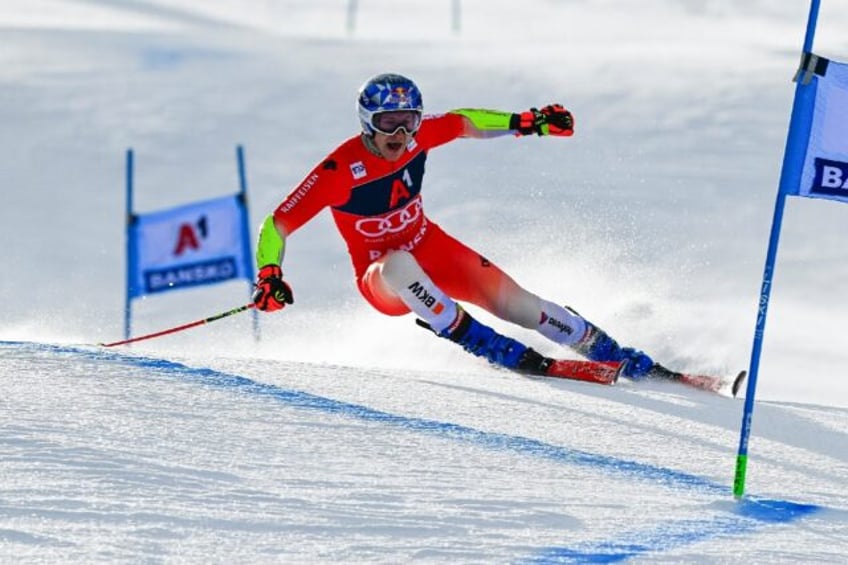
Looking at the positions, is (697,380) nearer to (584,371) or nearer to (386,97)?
(584,371)

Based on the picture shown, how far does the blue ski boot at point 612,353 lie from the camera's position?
19.3 feet

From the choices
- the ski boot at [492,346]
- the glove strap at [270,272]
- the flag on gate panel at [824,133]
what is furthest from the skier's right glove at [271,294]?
the flag on gate panel at [824,133]

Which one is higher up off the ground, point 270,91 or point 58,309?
point 270,91

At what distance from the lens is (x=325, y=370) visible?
197 inches

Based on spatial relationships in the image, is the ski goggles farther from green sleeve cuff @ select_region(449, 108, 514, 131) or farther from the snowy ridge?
the snowy ridge

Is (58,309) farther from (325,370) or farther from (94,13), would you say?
(94,13)

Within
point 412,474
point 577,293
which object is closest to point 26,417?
point 412,474

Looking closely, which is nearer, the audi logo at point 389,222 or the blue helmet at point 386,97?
the blue helmet at point 386,97

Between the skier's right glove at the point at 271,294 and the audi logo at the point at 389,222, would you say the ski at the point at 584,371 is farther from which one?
the skier's right glove at the point at 271,294

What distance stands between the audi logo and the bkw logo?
8.21 ft

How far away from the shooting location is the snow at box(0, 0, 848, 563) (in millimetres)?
3121

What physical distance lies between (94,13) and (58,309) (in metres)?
17.3

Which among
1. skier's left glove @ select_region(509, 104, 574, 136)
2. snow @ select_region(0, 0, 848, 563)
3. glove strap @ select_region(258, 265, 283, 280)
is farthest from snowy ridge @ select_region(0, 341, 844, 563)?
skier's left glove @ select_region(509, 104, 574, 136)

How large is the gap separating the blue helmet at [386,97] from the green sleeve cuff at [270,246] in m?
0.60
